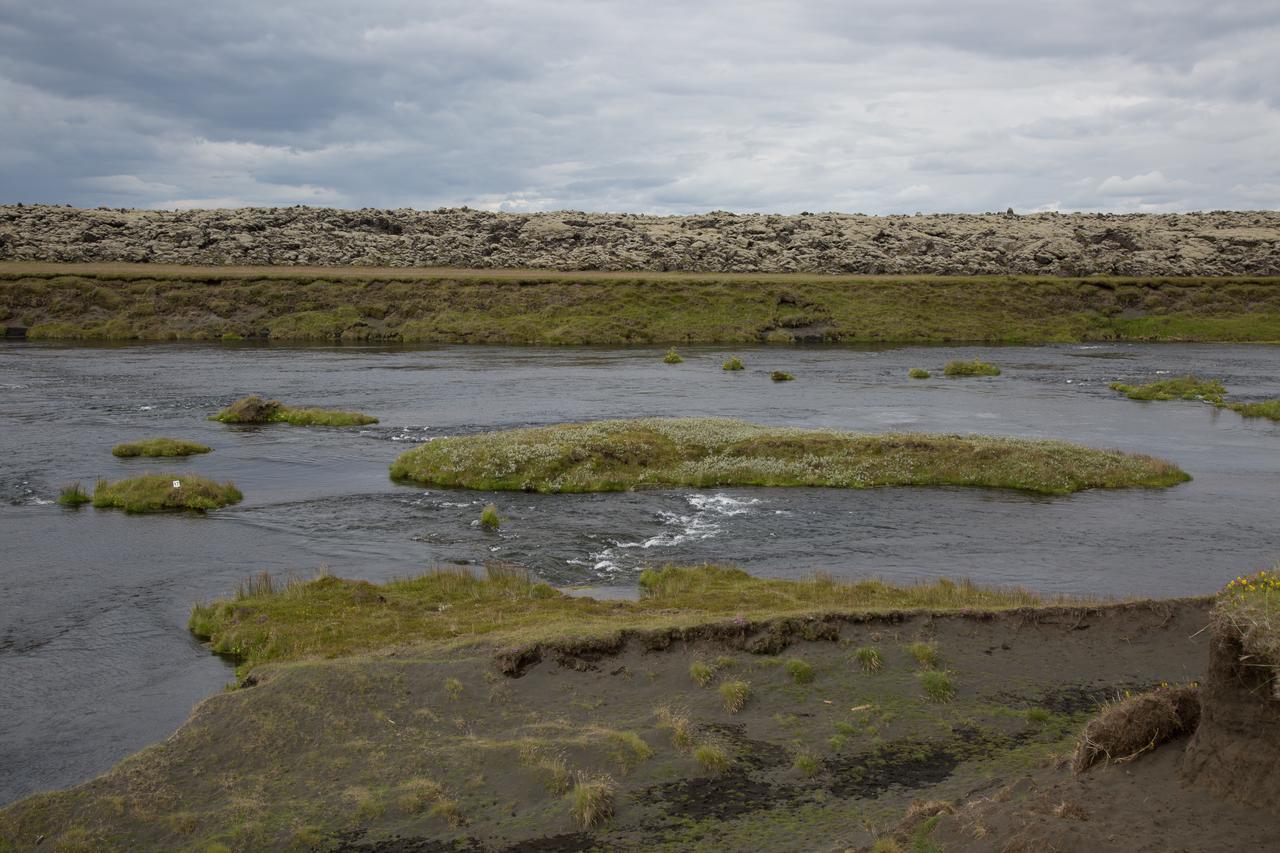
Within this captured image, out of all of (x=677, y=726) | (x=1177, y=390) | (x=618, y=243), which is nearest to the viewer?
(x=677, y=726)

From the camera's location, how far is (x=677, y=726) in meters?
16.8

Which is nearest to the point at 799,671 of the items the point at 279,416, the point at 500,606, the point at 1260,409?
the point at 500,606

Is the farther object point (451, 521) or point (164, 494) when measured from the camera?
point (164, 494)

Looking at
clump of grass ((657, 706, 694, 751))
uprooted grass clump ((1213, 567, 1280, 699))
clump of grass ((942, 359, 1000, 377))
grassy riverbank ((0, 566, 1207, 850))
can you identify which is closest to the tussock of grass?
grassy riverbank ((0, 566, 1207, 850))

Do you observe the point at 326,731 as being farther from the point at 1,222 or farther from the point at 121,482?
the point at 1,222

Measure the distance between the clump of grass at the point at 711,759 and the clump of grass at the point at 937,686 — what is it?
417 cm

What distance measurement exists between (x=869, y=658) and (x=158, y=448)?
36.2 metres

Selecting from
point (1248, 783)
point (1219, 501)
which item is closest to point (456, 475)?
point (1219, 501)

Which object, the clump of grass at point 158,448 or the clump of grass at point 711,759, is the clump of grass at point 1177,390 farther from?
the clump of grass at point 711,759

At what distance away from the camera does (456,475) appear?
39781 millimetres

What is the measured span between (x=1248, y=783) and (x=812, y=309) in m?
105

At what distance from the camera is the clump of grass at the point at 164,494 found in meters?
35.8

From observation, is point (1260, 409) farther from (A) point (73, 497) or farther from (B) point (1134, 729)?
(A) point (73, 497)

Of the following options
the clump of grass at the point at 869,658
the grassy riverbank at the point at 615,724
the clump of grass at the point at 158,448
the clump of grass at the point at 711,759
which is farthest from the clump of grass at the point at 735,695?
the clump of grass at the point at 158,448
